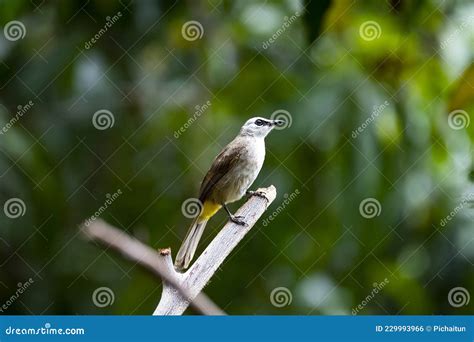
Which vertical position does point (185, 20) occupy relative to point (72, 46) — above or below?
above

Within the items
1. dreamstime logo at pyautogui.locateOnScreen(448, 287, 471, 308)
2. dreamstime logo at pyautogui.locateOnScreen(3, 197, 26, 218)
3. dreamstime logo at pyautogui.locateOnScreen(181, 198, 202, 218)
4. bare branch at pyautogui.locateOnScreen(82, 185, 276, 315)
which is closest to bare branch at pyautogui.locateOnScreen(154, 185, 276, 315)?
bare branch at pyautogui.locateOnScreen(82, 185, 276, 315)

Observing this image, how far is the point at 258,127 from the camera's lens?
352 cm

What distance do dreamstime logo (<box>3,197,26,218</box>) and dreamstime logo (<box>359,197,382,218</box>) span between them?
1.13m

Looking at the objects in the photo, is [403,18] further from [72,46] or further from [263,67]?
[72,46]

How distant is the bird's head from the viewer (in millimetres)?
3518

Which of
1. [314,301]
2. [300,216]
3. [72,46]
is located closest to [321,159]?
[300,216]

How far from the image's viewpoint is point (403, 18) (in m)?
3.56

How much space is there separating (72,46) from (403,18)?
1125 millimetres

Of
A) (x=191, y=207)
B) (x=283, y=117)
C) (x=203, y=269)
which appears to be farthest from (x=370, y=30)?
(x=203, y=269)
